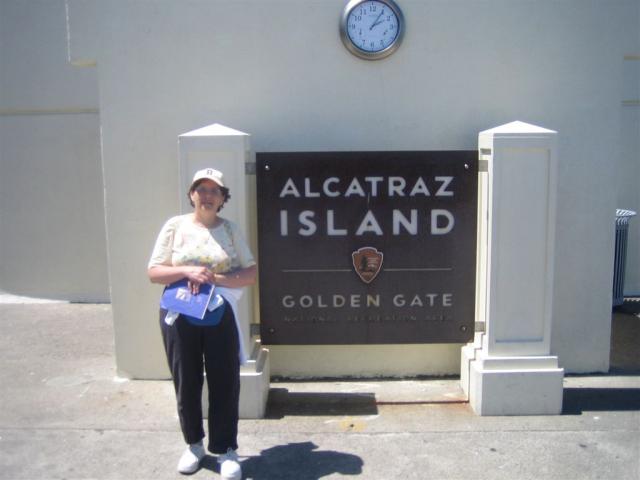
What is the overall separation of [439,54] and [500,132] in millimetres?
958

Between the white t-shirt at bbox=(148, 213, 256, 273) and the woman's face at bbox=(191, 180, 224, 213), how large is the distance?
0.12 metres

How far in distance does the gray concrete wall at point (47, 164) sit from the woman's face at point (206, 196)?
15.9ft

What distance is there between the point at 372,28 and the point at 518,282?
222 cm

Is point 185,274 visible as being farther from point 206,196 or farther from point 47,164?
point 47,164

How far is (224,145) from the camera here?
15.3 feet

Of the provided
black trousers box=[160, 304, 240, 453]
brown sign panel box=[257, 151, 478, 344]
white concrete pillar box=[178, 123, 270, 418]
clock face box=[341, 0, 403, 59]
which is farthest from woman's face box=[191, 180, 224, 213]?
clock face box=[341, 0, 403, 59]

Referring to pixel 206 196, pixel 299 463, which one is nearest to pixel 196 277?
pixel 206 196

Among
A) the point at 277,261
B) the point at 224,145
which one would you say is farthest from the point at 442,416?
the point at 224,145

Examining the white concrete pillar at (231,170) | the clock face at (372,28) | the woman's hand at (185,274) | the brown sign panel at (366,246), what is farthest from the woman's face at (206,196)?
the clock face at (372,28)

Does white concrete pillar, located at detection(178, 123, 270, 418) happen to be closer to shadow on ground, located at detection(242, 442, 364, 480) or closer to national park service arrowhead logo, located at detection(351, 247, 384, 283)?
shadow on ground, located at detection(242, 442, 364, 480)

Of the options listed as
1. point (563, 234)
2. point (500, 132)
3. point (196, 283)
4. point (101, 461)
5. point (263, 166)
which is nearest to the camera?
point (196, 283)

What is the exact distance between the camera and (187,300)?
12.2 ft

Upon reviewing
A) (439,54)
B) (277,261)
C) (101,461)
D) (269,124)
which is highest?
(439,54)

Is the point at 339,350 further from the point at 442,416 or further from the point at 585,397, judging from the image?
the point at 585,397
